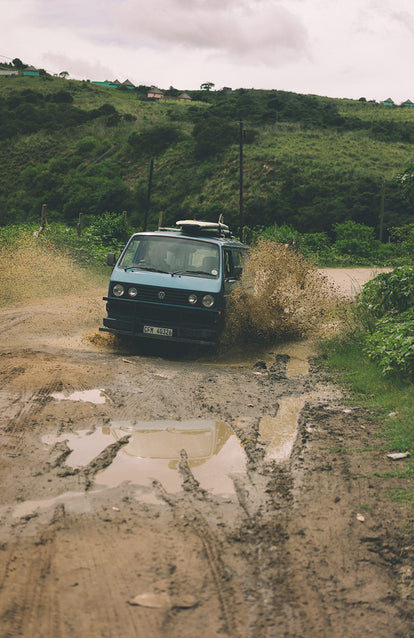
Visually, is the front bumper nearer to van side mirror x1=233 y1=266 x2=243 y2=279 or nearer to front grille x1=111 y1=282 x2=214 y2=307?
front grille x1=111 y1=282 x2=214 y2=307

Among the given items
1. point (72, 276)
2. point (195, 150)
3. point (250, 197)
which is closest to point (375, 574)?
point (72, 276)

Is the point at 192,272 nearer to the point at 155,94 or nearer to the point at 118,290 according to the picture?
the point at 118,290

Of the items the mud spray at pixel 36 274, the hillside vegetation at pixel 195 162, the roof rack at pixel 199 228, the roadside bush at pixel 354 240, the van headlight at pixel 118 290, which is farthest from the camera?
the hillside vegetation at pixel 195 162

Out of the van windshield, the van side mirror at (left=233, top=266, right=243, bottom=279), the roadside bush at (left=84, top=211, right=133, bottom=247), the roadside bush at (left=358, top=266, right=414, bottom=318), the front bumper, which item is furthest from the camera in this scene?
the roadside bush at (left=84, top=211, right=133, bottom=247)

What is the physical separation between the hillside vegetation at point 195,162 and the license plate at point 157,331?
A: 34.3 m

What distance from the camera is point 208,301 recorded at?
9000 mm

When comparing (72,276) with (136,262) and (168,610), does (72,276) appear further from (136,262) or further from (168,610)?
(168,610)

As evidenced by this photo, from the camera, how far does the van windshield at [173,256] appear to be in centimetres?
948

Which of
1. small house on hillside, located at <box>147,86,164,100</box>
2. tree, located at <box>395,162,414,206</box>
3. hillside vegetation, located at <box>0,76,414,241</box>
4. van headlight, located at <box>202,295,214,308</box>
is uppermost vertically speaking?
small house on hillside, located at <box>147,86,164,100</box>

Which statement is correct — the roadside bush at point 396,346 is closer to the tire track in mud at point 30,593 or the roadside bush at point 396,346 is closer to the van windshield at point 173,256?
the van windshield at point 173,256

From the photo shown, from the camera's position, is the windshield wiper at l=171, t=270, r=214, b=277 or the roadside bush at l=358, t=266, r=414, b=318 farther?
the windshield wiper at l=171, t=270, r=214, b=277

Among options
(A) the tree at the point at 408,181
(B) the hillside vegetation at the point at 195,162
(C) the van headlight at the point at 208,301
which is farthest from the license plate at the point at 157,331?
(B) the hillside vegetation at the point at 195,162

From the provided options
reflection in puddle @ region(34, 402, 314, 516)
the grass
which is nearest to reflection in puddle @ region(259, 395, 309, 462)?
reflection in puddle @ region(34, 402, 314, 516)

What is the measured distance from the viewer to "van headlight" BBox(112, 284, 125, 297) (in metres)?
9.19
